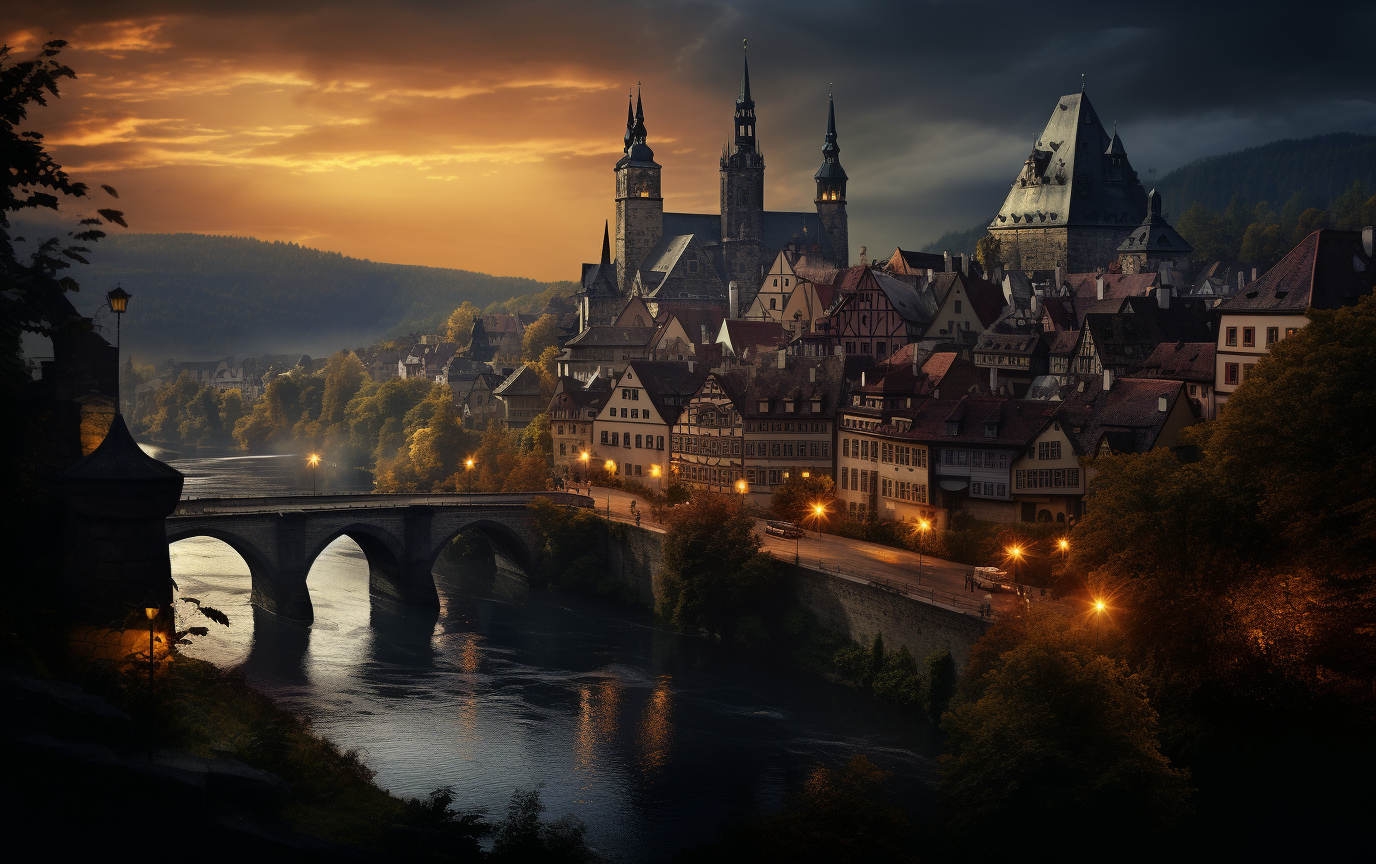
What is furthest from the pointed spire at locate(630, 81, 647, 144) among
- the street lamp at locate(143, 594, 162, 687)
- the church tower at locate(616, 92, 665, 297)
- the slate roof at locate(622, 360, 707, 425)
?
the street lamp at locate(143, 594, 162, 687)

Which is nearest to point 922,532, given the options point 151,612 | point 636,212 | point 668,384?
point 668,384

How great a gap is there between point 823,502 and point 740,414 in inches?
284

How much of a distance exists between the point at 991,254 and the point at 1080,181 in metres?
8.21

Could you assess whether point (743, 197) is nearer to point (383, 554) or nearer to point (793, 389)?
point (793, 389)

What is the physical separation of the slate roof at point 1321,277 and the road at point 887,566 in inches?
589

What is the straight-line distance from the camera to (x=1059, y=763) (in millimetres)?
32219

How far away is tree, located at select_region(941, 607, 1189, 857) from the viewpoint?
3161 centimetres

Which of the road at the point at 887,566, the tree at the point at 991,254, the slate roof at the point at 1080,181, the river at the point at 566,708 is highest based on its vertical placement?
the slate roof at the point at 1080,181

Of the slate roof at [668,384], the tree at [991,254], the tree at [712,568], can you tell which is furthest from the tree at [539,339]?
the tree at [712,568]

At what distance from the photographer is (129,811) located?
22.7 meters

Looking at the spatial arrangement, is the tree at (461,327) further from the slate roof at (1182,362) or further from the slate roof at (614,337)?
the slate roof at (1182,362)

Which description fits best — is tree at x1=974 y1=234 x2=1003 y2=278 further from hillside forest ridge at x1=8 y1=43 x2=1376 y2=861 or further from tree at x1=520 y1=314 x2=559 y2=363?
tree at x1=520 y1=314 x2=559 y2=363

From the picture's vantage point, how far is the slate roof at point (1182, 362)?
2201 inches

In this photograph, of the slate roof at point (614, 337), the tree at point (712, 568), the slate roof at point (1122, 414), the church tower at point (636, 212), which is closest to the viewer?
the slate roof at point (1122, 414)
